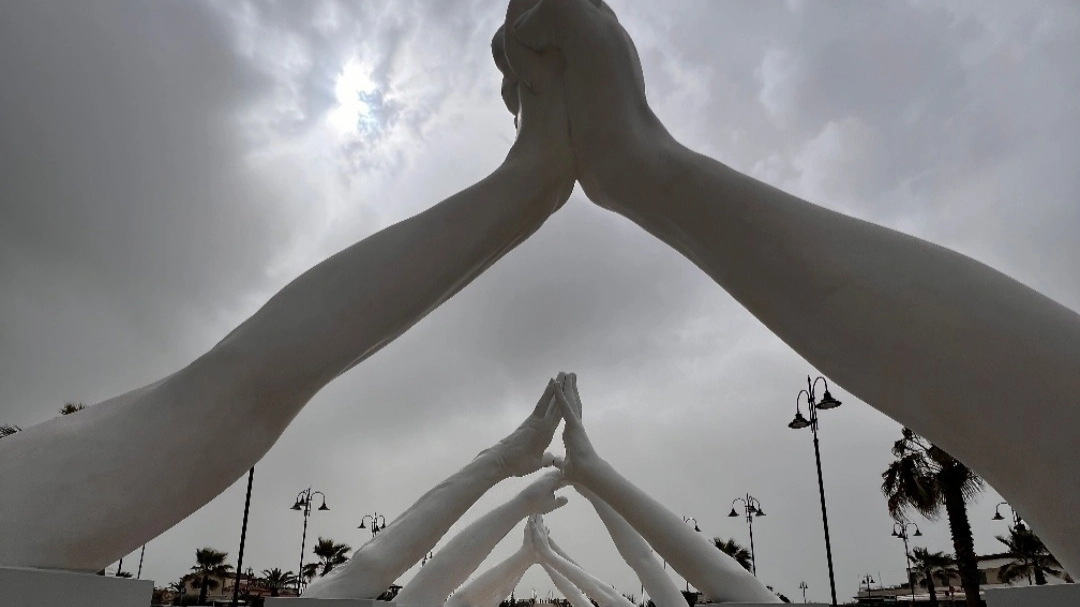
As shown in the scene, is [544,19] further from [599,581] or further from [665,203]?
[599,581]

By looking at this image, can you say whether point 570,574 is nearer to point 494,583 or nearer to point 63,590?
point 494,583

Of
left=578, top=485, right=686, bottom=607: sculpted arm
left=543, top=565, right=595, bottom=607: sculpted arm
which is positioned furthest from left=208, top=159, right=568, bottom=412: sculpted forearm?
left=543, top=565, right=595, bottom=607: sculpted arm

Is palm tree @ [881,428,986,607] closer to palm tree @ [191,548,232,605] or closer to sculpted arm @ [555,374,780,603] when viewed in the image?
sculpted arm @ [555,374,780,603]

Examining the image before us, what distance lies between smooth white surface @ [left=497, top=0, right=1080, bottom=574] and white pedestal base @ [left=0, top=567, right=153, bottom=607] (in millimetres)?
3480

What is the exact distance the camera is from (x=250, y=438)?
13.1ft

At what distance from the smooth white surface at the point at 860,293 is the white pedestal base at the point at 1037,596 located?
20.6 inches

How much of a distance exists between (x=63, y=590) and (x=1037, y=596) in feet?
12.0

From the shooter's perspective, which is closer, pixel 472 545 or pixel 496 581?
pixel 472 545

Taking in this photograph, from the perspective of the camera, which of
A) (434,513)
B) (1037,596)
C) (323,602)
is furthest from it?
(434,513)

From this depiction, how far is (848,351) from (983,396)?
68 cm

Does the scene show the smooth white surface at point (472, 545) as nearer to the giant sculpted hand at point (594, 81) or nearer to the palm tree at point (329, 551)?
the giant sculpted hand at point (594, 81)

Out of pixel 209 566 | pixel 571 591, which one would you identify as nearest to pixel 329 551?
pixel 209 566

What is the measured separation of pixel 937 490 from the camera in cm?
1883

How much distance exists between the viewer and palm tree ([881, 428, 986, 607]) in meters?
16.9
